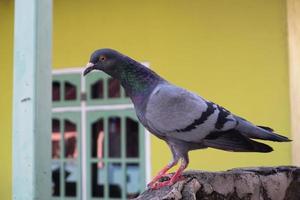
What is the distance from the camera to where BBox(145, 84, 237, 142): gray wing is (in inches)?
77.0

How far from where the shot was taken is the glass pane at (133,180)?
180 inches

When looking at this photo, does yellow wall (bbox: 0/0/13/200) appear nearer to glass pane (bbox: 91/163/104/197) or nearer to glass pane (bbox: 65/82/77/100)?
glass pane (bbox: 65/82/77/100)

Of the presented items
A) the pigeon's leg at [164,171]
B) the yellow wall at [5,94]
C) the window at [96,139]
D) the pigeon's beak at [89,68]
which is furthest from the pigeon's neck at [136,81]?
the yellow wall at [5,94]

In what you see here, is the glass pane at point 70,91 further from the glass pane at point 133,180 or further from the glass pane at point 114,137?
the glass pane at point 133,180

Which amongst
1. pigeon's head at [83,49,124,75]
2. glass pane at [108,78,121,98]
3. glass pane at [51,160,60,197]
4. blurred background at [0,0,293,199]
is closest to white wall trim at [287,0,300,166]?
blurred background at [0,0,293,199]

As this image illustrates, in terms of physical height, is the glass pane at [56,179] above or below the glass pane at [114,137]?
below

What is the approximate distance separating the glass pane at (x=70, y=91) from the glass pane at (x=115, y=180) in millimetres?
700

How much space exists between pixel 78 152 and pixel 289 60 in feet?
6.54

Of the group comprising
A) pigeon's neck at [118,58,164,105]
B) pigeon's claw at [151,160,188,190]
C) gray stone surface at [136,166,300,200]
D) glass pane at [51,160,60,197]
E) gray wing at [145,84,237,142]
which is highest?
pigeon's neck at [118,58,164,105]

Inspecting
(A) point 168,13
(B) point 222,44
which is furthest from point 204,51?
(A) point 168,13

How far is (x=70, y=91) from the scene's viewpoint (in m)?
4.81

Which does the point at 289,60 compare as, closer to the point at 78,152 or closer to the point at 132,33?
the point at 132,33

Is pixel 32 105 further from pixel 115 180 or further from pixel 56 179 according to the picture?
pixel 56 179

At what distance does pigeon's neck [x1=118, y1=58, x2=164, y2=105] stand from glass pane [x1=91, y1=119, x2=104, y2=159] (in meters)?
2.75
